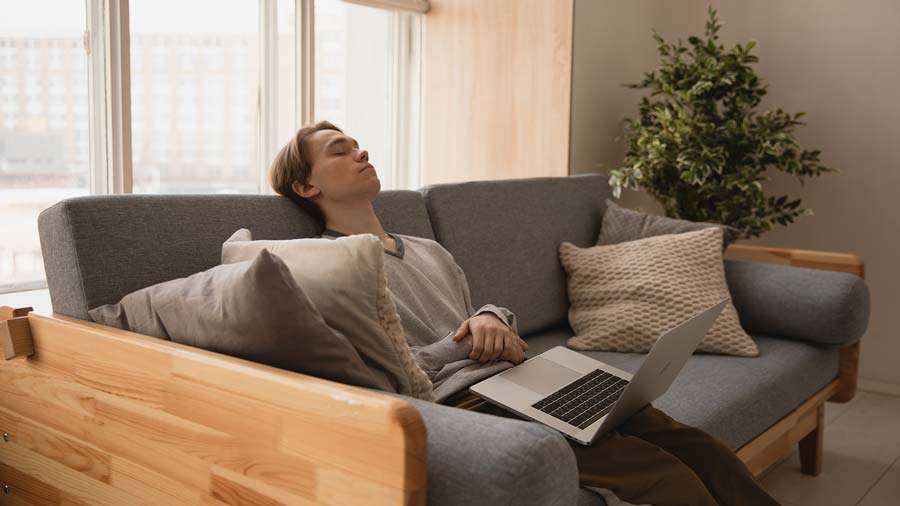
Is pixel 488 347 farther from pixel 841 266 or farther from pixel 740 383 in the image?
pixel 841 266

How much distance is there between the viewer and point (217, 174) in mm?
2990

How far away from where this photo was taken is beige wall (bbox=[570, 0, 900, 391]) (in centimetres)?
359

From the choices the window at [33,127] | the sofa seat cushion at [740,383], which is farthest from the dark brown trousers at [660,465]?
the window at [33,127]

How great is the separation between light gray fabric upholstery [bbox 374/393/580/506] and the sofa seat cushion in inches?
35.6

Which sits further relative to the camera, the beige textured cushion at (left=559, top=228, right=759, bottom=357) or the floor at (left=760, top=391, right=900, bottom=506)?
the floor at (left=760, top=391, right=900, bottom=506)

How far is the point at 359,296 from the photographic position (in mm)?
1368

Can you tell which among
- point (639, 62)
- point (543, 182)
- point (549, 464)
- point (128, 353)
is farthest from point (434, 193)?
point (639, 62)

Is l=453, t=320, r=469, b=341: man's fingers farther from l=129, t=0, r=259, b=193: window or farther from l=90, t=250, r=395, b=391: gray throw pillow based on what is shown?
l=129, t=0, r=259, b=193: window

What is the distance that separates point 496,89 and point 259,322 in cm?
262

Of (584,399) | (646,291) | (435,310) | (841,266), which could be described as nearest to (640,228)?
(646,291)

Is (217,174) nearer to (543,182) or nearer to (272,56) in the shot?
(272,56)

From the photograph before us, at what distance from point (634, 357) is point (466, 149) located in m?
1.64

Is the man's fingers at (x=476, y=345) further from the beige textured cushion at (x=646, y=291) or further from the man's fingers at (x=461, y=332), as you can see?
the beige textured cushion at (x=646, y=291)

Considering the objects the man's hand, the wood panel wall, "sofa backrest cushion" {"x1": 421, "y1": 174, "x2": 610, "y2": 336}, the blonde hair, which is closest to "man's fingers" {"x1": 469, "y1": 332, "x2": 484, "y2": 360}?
the man's hand
